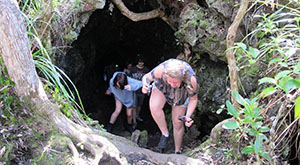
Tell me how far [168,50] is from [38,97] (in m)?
3.85

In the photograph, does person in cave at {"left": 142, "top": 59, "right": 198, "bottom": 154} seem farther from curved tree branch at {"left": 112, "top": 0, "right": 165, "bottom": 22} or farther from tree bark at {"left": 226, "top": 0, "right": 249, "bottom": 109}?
curved tree branch at {"left": 112, "top": 0, "right": 165, "bottom": 22}

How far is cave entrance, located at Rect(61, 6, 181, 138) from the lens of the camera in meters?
5.54

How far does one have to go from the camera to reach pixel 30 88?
2393 millimetres

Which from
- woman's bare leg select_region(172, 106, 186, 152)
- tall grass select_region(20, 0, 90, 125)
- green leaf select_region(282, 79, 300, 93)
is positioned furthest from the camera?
woman's bare leg select_region(172, 106, 186, 152)

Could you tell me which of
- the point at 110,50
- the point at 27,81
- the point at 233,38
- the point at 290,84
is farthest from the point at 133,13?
the point at 290,84

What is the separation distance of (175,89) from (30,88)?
5.60ft

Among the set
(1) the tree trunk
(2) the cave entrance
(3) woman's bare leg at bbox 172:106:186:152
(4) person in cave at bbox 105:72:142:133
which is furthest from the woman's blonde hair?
(2) the cave entrance

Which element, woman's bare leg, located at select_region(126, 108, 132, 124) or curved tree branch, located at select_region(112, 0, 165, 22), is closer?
curved tree branch, located at select_region(112, 0, 165, 22)

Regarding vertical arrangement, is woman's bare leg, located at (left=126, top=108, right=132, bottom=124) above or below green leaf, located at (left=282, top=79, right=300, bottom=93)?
below

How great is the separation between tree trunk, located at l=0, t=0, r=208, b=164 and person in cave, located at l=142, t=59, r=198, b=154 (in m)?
0.77

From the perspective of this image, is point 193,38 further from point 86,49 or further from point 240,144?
point 86,49

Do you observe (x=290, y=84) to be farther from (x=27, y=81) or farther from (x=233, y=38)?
(x=27, y=81)

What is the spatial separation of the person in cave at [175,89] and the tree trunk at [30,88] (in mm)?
769

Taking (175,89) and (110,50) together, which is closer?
(175,89)
